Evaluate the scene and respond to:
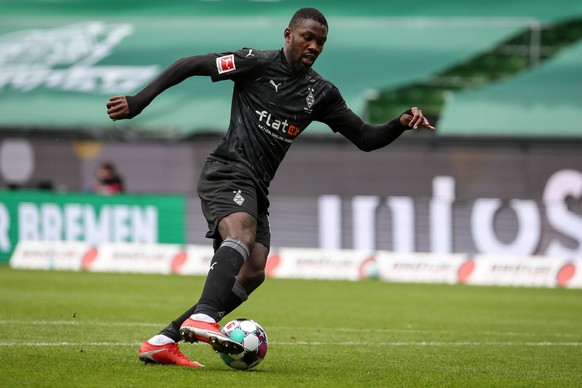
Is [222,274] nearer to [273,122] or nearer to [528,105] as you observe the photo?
[273,122]

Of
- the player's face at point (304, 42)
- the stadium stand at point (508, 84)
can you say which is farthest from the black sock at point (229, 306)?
the stadium stand at point (508, 84)

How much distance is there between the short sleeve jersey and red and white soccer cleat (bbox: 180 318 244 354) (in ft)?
4.47

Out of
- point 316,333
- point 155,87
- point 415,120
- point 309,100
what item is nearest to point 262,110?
point 309,100

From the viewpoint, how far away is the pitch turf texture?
800 cm

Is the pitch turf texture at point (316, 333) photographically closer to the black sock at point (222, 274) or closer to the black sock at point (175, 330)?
the black sock at point (175, 330)

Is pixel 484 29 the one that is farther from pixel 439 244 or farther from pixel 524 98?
pixel 439 244

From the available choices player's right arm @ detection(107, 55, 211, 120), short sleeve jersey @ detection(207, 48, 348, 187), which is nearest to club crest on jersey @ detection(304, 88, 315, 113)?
short sleeve jersey @ detection(207, 48, 348, 187)

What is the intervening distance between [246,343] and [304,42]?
220cm

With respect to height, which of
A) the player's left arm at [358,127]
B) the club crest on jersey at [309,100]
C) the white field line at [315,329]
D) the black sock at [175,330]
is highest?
the club crest on jersey at [309,100]

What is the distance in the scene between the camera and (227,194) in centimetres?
827

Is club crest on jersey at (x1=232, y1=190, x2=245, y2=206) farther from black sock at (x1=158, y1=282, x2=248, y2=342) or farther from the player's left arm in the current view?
the player's left arm

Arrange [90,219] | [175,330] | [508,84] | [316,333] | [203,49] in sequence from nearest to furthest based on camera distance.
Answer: [175,330] → [316,333] → [90,219] → [508,84] → [203,49]

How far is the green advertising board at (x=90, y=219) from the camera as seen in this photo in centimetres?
2283

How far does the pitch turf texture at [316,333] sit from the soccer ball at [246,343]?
0.13 meters
